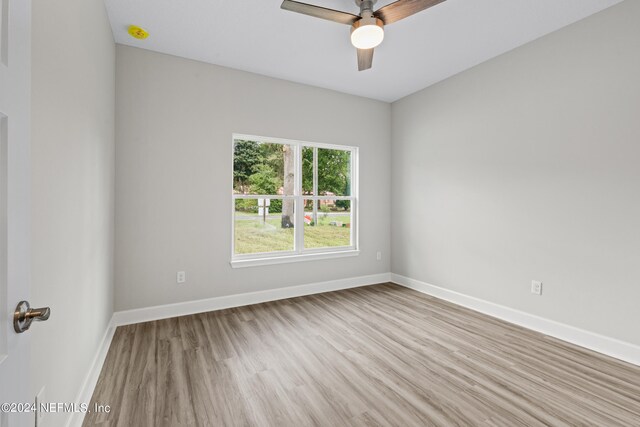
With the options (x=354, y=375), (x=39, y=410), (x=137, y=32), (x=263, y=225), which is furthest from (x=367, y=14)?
(x=39, y=410)

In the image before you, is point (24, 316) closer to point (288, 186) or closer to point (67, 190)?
point (67, 190)

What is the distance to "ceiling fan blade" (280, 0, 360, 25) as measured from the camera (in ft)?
6.83

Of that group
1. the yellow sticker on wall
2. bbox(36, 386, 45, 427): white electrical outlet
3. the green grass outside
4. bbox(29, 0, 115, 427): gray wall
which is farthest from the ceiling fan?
bbox(36, 386, 45, 427): white electrical outlet

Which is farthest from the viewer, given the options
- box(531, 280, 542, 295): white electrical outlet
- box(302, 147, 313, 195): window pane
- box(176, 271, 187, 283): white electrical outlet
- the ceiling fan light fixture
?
box(302, 147, 313, 195): window pane

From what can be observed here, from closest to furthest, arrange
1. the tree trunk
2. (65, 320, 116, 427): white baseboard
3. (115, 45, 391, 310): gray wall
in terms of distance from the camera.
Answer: (65, 320, 116, 427): white baseboard, (115, 45, 391, 310): gray wall, the tree trunk

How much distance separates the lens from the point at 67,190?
1514 mm

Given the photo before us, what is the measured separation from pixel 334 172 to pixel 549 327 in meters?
3.01

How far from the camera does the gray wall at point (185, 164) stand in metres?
3.02

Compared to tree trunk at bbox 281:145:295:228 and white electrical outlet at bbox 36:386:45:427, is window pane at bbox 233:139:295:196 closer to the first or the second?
tree trunk at bbox 281:145:295:228

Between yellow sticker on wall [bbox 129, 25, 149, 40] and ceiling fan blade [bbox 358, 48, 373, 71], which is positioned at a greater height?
yellow sticker on wall [bbox 129, 25, 149, 40]

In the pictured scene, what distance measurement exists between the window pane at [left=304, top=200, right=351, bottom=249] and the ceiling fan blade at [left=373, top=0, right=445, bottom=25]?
7.81ft

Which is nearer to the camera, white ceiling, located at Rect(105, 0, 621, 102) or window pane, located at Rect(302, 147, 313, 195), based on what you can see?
white ceiling, located at Rect(105, 0, 621, 102)

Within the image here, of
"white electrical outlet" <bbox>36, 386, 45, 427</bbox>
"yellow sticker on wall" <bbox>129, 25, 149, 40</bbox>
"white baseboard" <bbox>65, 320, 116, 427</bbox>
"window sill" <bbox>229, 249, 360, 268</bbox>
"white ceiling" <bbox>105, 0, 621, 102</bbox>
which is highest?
"white ceiling" <bbox>105, 0, 621, 102</bbox>

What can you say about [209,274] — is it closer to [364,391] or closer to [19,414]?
[364,391]
